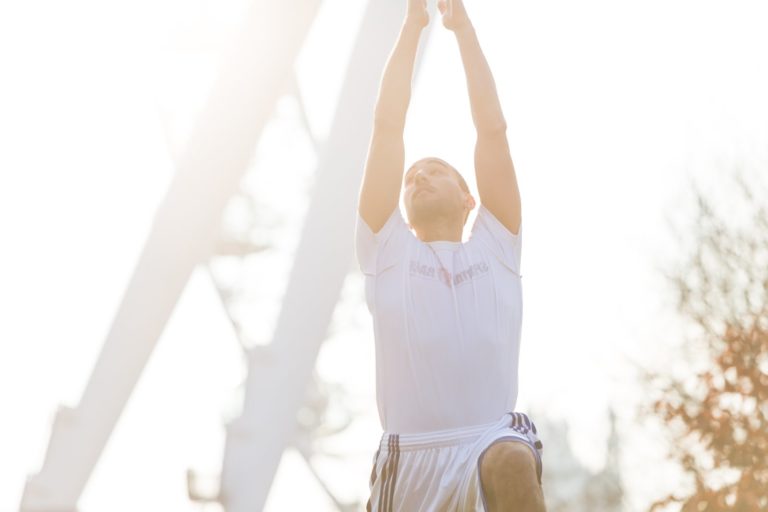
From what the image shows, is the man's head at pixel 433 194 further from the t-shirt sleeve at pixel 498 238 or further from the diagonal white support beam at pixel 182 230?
the diagonal white support beam at pixel 182 230

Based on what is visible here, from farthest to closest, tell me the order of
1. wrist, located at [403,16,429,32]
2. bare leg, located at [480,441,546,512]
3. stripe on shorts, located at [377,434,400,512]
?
wrist, located at [403,16,429,32] < stripe on shorts, located at [377,434,400,512] < bare leg, located at [480,441,546,512]

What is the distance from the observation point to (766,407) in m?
10.3

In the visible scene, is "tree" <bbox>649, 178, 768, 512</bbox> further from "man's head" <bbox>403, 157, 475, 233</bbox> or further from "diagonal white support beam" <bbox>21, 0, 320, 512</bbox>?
"man's head" <bbox>403, 157, 475, 233</bbox>

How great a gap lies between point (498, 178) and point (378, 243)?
1.41 ft

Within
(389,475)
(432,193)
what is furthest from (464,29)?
(389,475)

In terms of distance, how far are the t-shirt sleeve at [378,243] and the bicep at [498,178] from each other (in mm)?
287

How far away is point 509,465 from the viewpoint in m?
3.54

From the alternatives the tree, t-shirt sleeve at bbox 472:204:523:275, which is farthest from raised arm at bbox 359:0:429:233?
the tree

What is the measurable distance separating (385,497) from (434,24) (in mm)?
5433

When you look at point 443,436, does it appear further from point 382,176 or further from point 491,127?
point 491,127

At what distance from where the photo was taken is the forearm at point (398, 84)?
4.18 meters

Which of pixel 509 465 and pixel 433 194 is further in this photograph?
pixel 433 194

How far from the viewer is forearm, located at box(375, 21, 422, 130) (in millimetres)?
4176

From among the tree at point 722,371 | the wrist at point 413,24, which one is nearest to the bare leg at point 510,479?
the wrist at point 413,24
